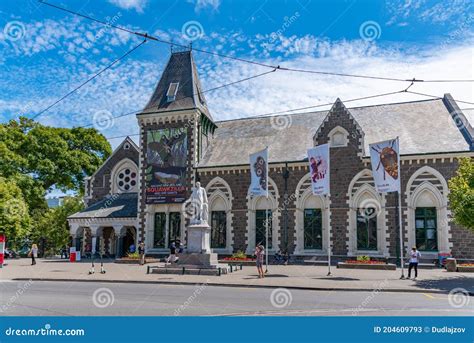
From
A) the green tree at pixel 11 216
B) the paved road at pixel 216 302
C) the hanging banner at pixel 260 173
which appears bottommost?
the paved road at pixel 216 302

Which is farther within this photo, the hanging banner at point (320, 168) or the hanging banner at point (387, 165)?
the hanging banner at point (320, 168)

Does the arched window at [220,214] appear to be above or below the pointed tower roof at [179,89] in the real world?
below

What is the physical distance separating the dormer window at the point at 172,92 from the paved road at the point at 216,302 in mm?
21924

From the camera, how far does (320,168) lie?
25062 millimetres

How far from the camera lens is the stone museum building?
29.1 m

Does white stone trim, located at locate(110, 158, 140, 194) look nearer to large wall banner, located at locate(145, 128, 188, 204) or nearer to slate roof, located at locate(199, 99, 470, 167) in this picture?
large wall banner, located at locate(145, 128, 188, 204)

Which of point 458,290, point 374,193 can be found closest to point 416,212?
point 374,193

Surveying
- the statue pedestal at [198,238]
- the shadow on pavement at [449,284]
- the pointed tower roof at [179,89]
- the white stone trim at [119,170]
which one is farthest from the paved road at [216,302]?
the white stone trim at [119,170]

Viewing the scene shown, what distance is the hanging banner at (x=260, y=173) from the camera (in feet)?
88.4

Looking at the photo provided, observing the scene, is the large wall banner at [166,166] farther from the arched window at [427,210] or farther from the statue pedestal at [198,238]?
the arched window at [427,210]

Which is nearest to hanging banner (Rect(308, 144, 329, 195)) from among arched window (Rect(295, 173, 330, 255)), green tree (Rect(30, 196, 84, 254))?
arched window (Rect(295, 173, 330, 255))

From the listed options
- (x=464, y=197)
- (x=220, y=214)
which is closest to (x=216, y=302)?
(x=464, y=197)

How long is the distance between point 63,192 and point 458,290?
4498cm

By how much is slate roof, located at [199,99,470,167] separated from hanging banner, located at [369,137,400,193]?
219 inches
